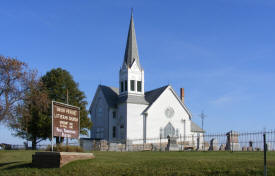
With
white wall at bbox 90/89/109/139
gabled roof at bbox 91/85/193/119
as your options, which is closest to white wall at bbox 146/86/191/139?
gabled roof at bbox 91/85/193/119

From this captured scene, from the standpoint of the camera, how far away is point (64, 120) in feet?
73.3

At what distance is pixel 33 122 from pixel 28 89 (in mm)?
8755

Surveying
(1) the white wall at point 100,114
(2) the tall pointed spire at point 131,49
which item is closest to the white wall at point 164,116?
(2) the tall pointed spire at point 131,49

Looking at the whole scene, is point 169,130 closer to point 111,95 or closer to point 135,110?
point 135,110

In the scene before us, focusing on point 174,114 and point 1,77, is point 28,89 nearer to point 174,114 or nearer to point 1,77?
point 1,77

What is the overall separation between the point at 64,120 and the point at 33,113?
76.2ft

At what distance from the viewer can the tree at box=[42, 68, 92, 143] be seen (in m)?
48.8

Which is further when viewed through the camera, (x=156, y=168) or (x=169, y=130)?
(x=169, y=130)

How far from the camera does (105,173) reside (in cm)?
1698

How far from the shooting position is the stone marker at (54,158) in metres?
19.2

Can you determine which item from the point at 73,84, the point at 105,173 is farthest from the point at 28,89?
the point at 105,173

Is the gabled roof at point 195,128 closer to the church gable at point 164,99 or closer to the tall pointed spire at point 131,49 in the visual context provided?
the church gable at point 164,99

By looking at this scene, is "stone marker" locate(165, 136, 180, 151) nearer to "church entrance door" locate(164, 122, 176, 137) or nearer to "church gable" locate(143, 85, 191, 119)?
"church gable" locate(143, 85, 191, 119)

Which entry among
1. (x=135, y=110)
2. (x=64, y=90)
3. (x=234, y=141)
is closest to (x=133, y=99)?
(x=135, y=110)
